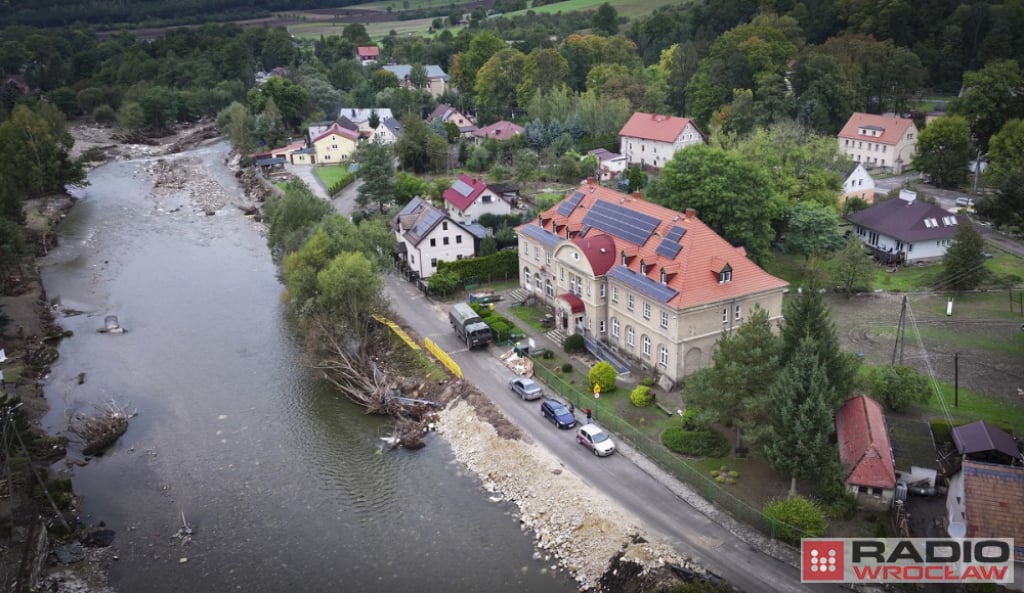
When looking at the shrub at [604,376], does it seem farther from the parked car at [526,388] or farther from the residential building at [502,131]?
the residential building at [502,131]

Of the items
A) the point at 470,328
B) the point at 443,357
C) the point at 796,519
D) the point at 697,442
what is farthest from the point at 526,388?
the point at 796,519

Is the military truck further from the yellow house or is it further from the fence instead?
the yellow house

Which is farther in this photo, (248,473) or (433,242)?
(433,242)

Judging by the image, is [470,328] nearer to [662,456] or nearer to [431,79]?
[662,456]

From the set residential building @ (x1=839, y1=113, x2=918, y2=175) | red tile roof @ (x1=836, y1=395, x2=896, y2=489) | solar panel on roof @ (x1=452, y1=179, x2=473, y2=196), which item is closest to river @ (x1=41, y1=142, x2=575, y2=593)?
red tile roof @ (x1=836, y1=395, x2=896, y2=489)

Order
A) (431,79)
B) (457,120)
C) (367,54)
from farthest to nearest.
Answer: (367,54) < (431,79) < (457,120)

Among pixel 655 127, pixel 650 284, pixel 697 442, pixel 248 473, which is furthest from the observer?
pixel 655 127
